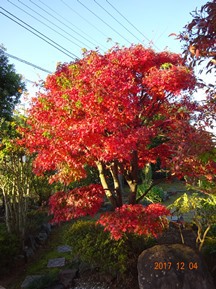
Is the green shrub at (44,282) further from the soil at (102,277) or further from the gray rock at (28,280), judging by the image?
the soil at (102,277)

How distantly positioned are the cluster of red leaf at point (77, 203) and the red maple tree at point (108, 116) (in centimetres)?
2

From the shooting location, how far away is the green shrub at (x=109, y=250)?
5.04 meters

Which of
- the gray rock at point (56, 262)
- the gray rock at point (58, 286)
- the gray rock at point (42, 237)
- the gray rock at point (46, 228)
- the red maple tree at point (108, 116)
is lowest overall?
the gray rock at point (58, 286)

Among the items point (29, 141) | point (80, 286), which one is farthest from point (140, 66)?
point (80, 286)

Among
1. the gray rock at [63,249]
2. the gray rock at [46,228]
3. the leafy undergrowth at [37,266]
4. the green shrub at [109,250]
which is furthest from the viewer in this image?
the gray rock at [46,228]

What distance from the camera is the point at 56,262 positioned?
6.54 meters

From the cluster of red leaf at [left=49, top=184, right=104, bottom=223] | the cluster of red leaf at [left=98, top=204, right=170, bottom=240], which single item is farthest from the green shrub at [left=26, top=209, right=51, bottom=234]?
the cluster of red leaf at [left=98, top=204, right=170, bottom=240]

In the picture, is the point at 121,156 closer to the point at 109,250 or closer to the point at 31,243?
the point at 109,250

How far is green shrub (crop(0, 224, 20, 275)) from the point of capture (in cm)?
601

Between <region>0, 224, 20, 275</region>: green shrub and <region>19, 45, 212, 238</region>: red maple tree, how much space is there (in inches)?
70.4

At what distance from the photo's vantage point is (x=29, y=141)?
5215mm

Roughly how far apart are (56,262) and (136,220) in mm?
3094
